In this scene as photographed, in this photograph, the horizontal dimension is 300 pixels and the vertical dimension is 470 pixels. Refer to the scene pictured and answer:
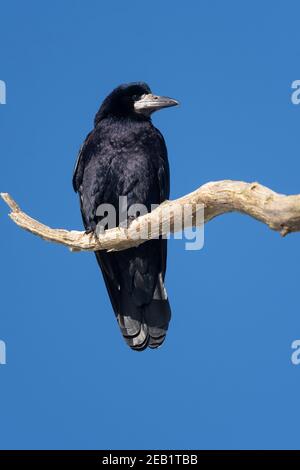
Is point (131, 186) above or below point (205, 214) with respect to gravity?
above

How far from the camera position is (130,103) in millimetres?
9953

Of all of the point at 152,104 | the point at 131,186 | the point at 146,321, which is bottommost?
the point at 146,321

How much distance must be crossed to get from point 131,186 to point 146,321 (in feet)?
5.45

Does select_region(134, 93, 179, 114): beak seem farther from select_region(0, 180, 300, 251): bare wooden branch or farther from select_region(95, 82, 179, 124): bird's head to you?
select_region(0, 180, 300, 251): bare wooden branch

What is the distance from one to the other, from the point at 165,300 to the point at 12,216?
85.9 inches

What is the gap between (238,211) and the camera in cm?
738

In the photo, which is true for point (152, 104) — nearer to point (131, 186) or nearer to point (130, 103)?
point (130, 103)

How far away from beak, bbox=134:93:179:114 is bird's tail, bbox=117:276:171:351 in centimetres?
206

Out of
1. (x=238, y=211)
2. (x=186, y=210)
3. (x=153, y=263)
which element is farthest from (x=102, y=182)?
(x=238, y=211)

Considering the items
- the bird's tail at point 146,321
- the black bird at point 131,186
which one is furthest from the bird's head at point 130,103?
the bird's tail at point 146,321

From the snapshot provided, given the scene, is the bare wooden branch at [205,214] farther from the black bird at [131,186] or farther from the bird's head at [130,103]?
the bird's head at [130,103]

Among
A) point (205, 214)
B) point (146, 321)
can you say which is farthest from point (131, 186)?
point (205, 214)

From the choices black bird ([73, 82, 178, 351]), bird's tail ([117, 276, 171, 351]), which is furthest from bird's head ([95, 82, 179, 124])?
bird's tail ([117, 276, 171, 351])

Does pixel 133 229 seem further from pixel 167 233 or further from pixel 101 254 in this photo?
pixel 101 254
